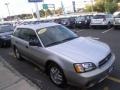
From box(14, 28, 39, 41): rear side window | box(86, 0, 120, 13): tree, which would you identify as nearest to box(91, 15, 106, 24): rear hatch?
box(14, 28, 39, 41): rear side window

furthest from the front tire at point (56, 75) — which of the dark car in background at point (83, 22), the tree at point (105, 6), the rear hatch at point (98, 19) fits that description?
the tree at point (105, 6)

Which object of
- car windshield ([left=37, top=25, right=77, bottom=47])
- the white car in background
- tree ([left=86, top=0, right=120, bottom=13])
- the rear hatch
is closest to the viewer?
car windshield ([left=37, top=25, right=77, bottom=47])

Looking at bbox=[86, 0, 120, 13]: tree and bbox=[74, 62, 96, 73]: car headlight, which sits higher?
bbox=[74, 62, 96, 73]: car headlight

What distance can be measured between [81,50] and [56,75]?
3.06ft

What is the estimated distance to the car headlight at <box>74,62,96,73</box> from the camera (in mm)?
4969

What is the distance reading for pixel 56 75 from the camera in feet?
18.9

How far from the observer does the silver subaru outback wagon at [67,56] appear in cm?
500

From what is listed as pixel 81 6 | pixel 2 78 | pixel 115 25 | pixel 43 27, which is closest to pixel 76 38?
pixel 43 27

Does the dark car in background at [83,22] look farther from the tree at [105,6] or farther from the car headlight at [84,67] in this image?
the tree at [105,6]

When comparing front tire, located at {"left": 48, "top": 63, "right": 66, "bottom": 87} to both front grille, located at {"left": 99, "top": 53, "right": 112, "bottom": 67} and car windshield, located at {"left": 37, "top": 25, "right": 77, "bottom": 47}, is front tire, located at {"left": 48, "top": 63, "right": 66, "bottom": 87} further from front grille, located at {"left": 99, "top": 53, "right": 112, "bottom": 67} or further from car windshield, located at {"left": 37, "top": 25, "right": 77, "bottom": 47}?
front grille, located at {"left": 99, "top": 53, "right": 112, "bottom": 67}

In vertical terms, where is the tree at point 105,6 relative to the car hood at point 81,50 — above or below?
below

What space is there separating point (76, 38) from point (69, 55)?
4.82ft

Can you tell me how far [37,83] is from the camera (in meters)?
6.35

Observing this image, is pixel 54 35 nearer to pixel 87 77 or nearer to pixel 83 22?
pixel 87 77
